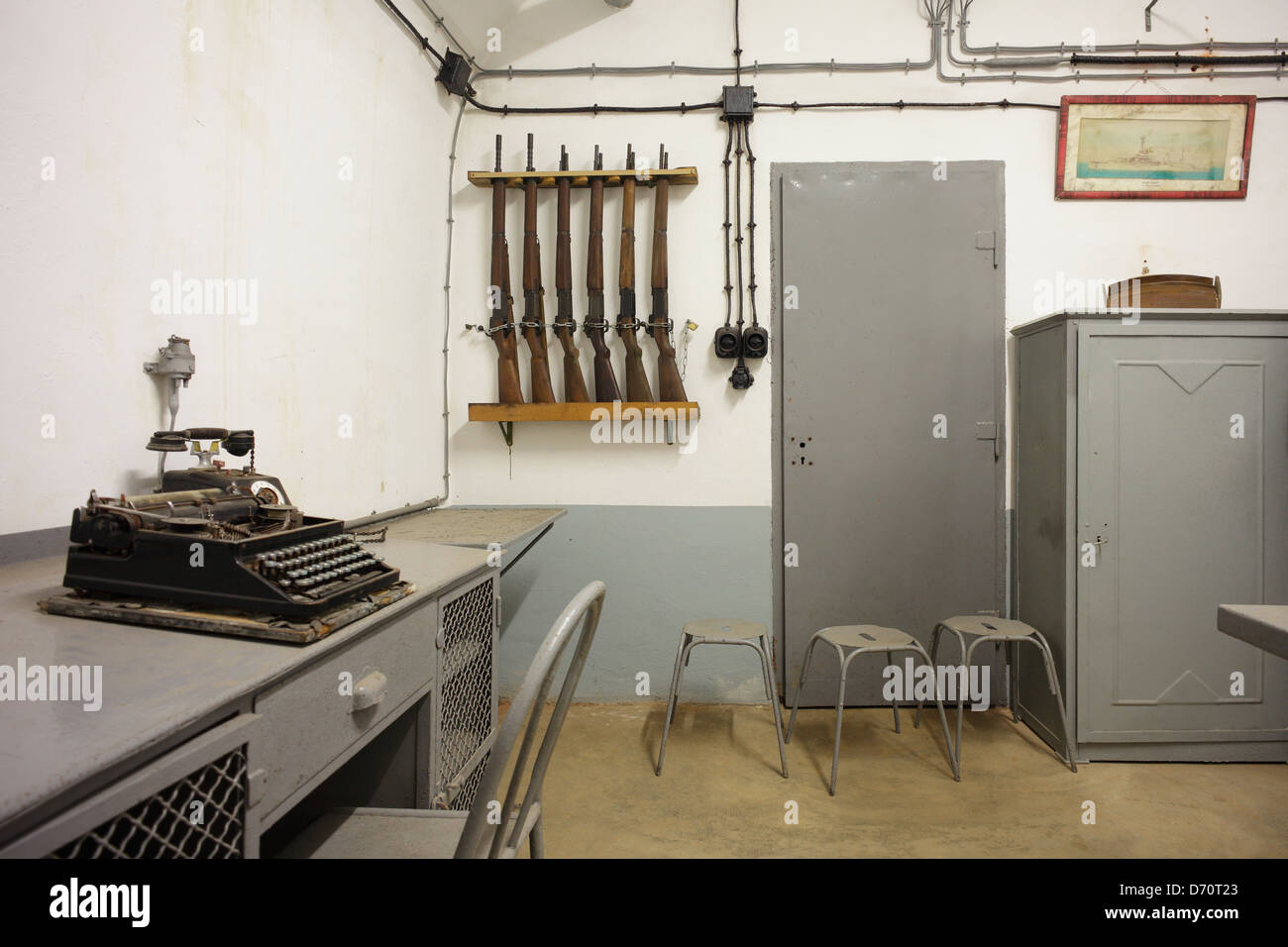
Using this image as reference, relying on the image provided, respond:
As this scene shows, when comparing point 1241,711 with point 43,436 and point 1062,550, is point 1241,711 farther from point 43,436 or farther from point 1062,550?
point 43,436

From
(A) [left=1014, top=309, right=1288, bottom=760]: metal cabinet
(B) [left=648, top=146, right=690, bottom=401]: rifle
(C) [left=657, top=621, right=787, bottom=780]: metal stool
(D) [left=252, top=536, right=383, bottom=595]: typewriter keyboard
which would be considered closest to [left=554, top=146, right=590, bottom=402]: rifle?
(B) [left=648, top=146, right=690, bottom=401]: rifle

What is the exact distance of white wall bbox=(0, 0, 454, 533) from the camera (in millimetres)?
1150

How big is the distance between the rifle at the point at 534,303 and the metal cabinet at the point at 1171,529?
1.95m

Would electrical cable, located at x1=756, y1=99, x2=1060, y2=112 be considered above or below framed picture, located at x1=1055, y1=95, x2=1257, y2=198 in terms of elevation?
above

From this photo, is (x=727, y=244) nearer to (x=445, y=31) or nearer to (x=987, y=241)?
(x=987, y=241)

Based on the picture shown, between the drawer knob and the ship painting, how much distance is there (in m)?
3.24

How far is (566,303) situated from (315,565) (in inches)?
74.9

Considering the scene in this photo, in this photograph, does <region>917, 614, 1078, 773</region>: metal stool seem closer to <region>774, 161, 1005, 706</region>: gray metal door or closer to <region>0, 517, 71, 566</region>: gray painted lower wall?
<region>774, 161, 1005, 706</region>: gray metal door

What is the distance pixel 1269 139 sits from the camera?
2.73 metres

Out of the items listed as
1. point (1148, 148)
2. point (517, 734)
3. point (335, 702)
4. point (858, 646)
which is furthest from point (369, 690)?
point (1148, 148)

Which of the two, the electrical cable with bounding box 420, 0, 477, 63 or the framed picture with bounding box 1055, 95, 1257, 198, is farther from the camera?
the framed picture with bounding box 1055, 95, 1257, 198
